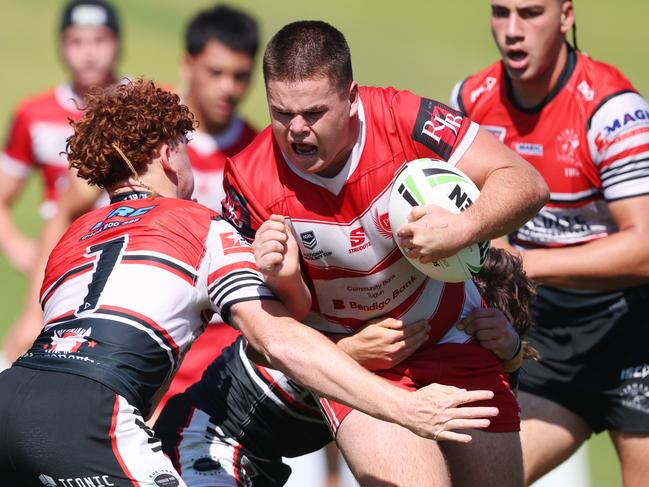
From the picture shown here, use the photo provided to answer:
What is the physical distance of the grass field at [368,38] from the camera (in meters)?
15.8

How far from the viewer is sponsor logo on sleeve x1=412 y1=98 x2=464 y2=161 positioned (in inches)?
194

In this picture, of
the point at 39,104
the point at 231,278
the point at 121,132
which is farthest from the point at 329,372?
the point at 39,104

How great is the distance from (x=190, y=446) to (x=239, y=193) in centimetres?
122

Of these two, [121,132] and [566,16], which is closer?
[121,132]

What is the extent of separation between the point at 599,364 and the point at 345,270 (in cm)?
194

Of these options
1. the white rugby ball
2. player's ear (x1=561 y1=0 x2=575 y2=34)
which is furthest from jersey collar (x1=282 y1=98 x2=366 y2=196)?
player's ear (x1=561 y1=0 x2=575 y2=34)

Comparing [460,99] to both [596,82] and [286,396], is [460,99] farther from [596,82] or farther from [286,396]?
[286,396]

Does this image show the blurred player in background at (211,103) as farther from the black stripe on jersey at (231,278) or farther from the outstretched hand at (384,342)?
the black stripe on jersey at (231,278)

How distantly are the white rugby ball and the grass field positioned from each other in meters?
10.0

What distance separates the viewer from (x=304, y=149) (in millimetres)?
4781

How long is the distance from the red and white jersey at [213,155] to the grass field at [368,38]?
20.0 feet

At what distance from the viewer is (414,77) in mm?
15789

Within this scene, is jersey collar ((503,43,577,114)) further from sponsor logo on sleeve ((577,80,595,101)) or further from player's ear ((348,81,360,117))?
player's ear ((348,81,360,117))

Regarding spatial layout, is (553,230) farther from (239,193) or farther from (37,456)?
(37,456)
